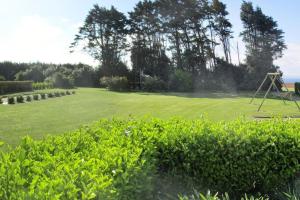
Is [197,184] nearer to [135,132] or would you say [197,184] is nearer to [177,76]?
[135,132]

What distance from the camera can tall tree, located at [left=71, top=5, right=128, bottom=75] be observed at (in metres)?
47.2

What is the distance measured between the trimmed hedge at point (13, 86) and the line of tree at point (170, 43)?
46.7 ft

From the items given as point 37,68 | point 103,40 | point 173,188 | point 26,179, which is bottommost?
point 173,188

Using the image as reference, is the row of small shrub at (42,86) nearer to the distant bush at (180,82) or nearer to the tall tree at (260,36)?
the distant bush at (180,82)

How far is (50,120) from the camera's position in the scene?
44.7ft

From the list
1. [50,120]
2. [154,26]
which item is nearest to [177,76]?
[154,26]

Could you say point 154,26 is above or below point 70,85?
above

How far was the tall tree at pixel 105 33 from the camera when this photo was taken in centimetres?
4725

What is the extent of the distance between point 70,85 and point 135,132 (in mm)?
33017

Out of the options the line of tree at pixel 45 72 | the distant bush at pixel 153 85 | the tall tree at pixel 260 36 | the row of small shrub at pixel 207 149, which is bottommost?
the row of small shrub at pixel 207 149

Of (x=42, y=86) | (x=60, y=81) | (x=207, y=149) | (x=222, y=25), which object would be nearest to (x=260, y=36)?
(x=222, y=25)

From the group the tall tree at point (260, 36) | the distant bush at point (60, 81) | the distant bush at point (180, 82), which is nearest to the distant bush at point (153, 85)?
the distant bush at point (180, 82)

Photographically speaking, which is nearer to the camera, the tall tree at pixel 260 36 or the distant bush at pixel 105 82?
the distant bush at pixel 105 82

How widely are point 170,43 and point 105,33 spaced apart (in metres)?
8.49
